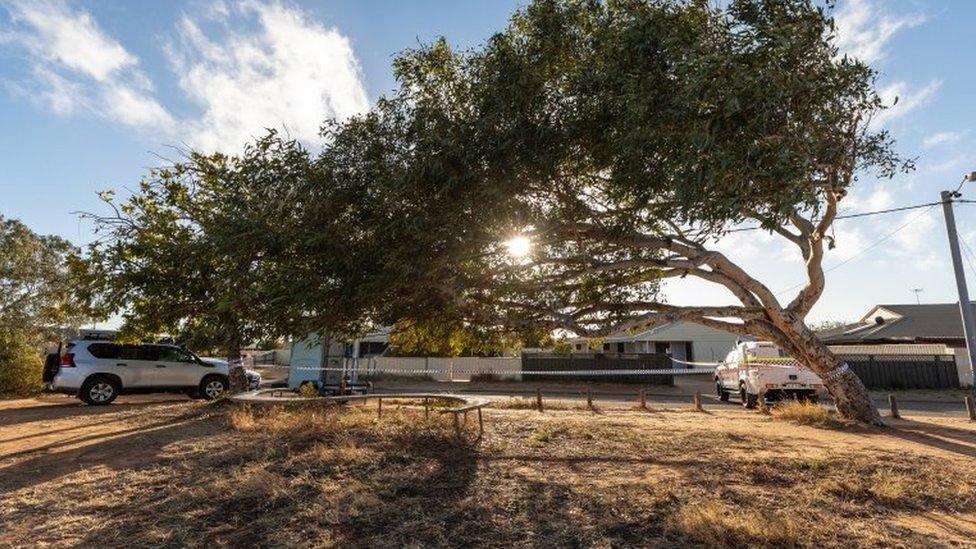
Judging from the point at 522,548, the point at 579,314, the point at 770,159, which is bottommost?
the point at 522,548

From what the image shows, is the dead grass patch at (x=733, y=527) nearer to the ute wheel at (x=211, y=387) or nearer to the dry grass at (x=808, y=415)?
the dry grass at (x=808, y=415)

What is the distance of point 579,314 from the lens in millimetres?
11438

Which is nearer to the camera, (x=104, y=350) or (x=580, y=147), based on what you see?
(x=580, y=147)

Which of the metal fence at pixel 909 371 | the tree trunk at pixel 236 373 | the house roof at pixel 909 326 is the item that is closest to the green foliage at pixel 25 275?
Result: the tree trunk at pixel 236 373

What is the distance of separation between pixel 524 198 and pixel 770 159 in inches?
155

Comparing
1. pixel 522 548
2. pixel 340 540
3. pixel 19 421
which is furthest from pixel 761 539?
pixel 19 421

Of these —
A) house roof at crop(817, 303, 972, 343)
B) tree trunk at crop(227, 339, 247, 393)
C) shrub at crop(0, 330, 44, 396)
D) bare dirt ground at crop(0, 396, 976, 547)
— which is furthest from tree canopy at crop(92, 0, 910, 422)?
house roof at crop(817, 303, 972, 343)

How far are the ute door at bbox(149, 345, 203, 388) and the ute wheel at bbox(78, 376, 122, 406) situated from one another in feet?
3.79

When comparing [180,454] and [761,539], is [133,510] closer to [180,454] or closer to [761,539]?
[180,454]

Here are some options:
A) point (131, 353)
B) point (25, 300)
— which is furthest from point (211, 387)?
point (25, 300)

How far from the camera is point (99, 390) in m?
16.0

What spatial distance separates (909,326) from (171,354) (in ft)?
120

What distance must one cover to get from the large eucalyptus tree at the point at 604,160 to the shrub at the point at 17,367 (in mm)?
18696

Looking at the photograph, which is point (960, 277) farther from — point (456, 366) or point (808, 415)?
point (456, 366)
